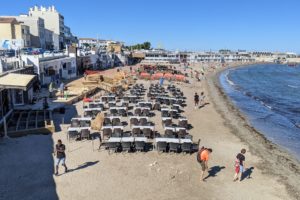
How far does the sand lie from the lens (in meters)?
11.6

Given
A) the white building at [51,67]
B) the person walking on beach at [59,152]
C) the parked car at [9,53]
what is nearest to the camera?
the person walking on beach at [59,152]

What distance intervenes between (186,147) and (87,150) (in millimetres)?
4842

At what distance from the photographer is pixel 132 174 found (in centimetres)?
1329

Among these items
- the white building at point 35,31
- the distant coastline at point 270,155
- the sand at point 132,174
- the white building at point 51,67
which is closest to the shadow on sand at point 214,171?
the sand at point 132,174

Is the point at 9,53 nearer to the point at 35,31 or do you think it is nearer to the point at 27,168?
the point at 27,168

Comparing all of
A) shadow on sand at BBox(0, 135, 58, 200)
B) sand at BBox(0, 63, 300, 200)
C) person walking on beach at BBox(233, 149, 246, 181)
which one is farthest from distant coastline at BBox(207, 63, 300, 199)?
shadow on sand at BBox(0, 135, 58, 200)

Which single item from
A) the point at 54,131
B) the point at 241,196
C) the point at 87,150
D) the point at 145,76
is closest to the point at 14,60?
the point at 54,131

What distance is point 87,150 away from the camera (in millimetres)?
15984

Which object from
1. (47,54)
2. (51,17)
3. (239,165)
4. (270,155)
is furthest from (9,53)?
(51,17)

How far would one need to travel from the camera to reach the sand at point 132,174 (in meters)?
11.6

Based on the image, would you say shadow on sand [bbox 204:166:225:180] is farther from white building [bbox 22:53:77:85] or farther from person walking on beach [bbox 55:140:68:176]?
white building [bbox 22:53:77:85]

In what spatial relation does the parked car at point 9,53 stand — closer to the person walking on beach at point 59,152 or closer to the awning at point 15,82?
the awning at point 15,82

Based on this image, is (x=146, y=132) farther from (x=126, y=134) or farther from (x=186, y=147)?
(x=186, y=147)

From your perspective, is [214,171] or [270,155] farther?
[270,155]
